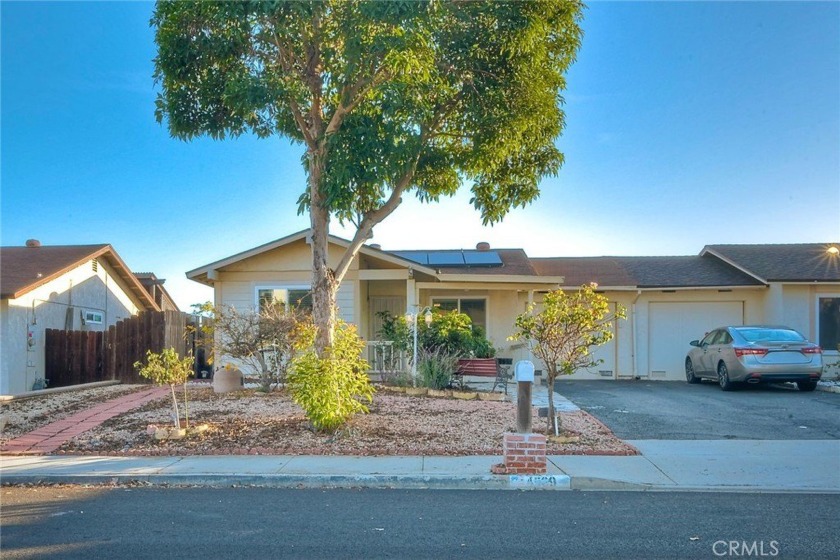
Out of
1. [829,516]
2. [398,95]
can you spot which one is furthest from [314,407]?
[829,516]

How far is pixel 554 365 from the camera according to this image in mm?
9938

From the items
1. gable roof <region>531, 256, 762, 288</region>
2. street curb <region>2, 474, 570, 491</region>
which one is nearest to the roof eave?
gable roof <region>531, 256, 762, 288</region>

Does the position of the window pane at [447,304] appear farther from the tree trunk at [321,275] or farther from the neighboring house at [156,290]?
the neighboring house at [156,290]

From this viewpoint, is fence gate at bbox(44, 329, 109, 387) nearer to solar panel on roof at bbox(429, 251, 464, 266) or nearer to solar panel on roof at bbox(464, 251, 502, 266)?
solar panel on roof at bbox(429, 251, 464, 266)

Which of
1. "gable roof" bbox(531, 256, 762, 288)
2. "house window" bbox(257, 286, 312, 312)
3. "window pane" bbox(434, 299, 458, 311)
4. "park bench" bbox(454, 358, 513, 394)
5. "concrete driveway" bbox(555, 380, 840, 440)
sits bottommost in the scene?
"concrete driveway" bbox(555, 380, 840, 440)

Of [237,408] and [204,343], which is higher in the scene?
Result: [204,343]

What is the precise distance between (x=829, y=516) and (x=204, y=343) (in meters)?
11.9

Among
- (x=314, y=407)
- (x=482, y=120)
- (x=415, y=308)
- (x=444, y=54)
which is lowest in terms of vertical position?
(x=314, y=407)

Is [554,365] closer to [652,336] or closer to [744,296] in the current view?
[652,336]

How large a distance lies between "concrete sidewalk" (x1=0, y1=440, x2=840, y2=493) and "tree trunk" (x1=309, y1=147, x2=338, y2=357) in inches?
Answer: 76.6

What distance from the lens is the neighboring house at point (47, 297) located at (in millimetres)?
17406

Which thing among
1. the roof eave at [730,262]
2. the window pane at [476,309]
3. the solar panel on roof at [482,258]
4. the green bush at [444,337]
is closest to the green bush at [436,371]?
the green bush at [444,337]

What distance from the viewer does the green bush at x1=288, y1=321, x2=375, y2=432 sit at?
31.7 feet

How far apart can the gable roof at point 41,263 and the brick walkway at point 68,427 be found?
18.9 feet
